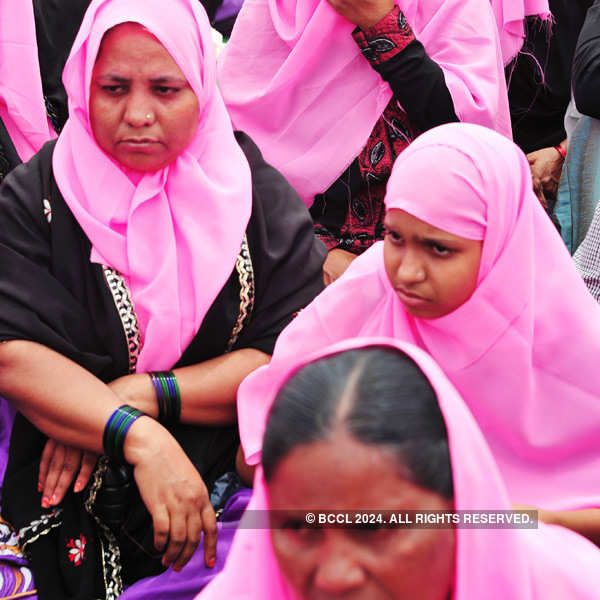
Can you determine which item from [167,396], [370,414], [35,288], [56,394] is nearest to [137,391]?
[167,396]

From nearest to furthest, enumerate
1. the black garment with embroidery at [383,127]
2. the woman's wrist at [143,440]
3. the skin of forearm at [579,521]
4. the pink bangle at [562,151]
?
the skin of forearm at [579,521]
the woman's wrist at [143,440]
the black garment with embroidery at [383,127]
the pink bangle at [562,151]

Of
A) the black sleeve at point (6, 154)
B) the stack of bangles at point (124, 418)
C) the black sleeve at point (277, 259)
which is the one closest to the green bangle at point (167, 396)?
the stack of bangles at point (124, 418)

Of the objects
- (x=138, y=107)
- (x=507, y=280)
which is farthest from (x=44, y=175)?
(x=507, y=280)

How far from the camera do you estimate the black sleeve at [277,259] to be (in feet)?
6.88

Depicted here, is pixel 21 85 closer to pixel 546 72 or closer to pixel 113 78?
pixel 113 78

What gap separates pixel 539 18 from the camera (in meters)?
3.24

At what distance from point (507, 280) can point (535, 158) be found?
163 cm

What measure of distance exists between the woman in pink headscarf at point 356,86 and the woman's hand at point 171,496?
1007 millimetres

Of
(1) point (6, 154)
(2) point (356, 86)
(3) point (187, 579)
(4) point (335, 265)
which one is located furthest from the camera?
(2) point (356, 86)

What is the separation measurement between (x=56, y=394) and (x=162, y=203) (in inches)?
19.3

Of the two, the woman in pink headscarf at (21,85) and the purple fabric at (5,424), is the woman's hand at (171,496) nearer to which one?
the purple fabric at (5,424)

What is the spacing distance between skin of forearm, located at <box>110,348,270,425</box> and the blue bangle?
0.07m

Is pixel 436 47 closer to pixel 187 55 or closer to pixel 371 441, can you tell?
pixel 187 55

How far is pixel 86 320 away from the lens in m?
1.95
